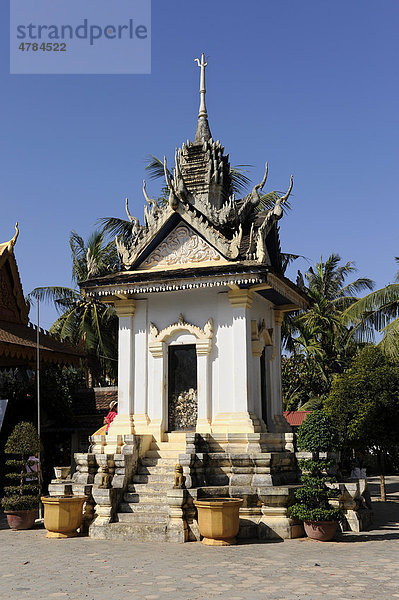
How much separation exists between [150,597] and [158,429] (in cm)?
661

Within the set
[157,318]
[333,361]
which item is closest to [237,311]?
[157,318]

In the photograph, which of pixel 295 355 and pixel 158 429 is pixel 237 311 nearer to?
pixel 158 429

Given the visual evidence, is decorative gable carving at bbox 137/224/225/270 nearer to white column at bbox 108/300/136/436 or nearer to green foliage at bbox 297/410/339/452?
white column at bbox 108/300/136/436

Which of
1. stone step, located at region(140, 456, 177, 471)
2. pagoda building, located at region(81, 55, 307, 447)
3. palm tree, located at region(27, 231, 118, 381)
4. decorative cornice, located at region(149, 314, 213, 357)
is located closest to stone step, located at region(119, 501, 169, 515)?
stone step, located at region(140, 456, 177, 471)

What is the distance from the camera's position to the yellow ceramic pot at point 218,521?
11.2 meters

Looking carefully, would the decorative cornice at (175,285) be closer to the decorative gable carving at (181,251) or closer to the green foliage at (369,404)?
the decorative gable carving at (181,251)

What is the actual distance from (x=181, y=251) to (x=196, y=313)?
4.86ft

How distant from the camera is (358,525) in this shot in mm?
12500

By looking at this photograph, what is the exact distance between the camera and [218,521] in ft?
36.8

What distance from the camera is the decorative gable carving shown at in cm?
1464

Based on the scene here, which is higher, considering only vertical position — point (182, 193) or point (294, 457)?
point (182, 193)

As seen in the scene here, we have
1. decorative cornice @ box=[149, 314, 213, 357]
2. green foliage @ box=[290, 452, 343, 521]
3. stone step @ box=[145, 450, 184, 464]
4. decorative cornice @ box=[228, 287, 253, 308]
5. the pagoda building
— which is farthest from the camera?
decorative cornice @ box=[149, 314, 213, 357]

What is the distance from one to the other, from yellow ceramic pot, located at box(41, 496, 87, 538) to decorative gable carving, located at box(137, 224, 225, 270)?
5.48m

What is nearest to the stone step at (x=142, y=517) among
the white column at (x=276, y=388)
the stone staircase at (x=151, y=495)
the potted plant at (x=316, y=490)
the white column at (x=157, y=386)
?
the stone staircase at (x=151, y=495)
